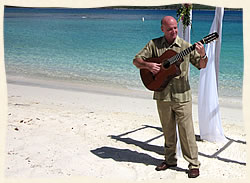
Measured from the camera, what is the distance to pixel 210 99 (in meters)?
5.15

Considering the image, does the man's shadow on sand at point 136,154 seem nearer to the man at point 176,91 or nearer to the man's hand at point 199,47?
the man at point 176,91

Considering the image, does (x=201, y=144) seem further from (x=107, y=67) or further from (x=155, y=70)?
(x=107, y=67)

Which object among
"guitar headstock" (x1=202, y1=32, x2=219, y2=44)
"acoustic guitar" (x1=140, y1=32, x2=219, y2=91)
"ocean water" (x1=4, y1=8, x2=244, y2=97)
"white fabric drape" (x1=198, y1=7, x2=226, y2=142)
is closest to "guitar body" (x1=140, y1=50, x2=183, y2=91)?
"acoustic guitar" (x1=140, y1=32, x2=219, y2=91)

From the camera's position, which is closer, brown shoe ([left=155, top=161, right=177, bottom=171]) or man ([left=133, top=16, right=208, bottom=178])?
man ([left=133, top=16, right=208, bottom=178])

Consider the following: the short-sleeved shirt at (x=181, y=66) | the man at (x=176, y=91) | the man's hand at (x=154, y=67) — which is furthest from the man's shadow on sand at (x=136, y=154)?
the man's hand at (x=154, y=67)

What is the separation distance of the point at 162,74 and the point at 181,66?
0.73 ft

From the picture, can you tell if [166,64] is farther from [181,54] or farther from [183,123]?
[183,123]

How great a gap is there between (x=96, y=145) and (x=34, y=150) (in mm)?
822

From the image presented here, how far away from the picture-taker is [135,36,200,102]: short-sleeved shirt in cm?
399

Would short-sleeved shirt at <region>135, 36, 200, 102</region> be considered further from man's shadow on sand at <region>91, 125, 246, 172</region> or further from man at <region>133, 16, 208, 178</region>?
man's shadow on sand at <region>91, 125, 246, 172</region>

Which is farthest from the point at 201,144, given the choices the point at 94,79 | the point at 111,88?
the point at 94,79

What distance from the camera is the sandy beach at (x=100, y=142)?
4230 millimetres

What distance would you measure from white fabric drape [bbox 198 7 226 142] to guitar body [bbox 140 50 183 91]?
4.24 ft

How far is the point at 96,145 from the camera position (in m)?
5.05
